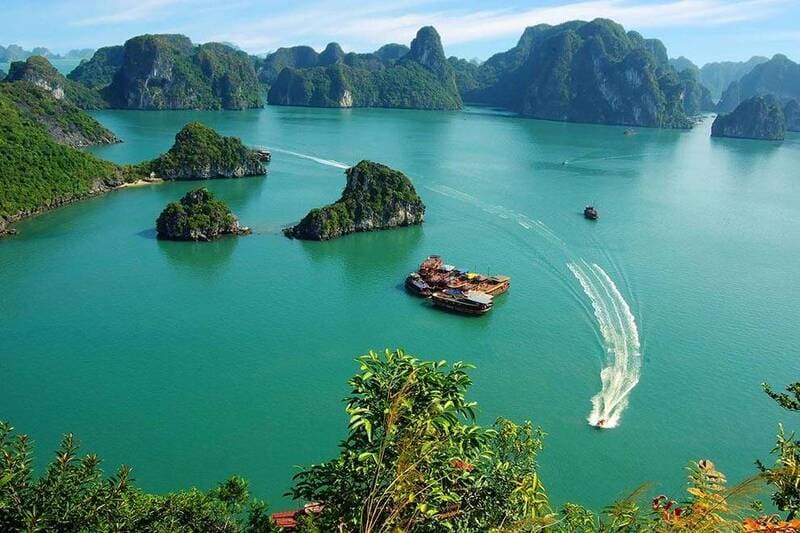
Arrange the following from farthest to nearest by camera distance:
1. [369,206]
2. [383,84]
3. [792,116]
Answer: [383,84] → [792,116] → [369,206]

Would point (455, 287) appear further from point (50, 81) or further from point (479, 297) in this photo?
point (50, 81)

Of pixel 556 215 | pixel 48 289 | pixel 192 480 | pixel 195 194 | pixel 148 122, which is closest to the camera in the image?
pixel 192 480

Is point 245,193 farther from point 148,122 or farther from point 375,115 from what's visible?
point 375,115

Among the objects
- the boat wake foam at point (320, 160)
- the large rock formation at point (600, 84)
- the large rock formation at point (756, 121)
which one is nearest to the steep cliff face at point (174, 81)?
the boat wake foam at point (320, 160)

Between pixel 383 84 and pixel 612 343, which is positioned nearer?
pixel 612 343

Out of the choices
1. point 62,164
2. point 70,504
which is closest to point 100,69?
point 62,164

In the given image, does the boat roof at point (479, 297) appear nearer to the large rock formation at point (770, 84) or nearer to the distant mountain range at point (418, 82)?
the distant mountain range at point (418, 82)

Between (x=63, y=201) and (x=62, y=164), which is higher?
(x=62, y=164)

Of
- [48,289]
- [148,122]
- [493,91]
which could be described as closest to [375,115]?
[148,122]
